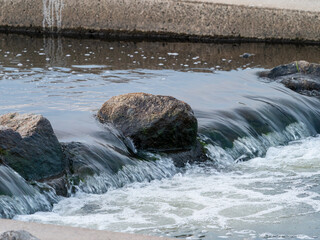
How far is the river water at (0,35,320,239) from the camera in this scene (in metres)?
6.33

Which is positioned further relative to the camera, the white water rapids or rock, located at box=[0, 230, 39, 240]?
the white water rapids

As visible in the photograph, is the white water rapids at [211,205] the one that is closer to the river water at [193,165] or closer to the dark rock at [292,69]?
the river water at [193,165]

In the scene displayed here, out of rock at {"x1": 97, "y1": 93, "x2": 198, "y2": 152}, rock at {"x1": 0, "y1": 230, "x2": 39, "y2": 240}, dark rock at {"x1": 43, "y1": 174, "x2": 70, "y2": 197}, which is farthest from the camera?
rock at {"x1": 97, "y1": 93, "x2": 198, "y2": 152}

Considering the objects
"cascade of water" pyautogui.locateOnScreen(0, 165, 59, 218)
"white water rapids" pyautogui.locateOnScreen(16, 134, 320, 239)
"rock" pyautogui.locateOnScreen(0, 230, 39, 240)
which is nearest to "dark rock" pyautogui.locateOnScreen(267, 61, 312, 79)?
"white water rapids" pyautogui.locateOnScreen(16, 134, 320, 239)

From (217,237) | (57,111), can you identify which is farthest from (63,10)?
(217,237)

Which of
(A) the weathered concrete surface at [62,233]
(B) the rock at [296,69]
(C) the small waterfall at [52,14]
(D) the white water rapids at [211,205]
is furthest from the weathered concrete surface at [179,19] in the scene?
(A) the weathered concrete surface at [62,233]

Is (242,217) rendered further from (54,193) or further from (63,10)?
(63,10)

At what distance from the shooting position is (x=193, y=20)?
20750 millimetres

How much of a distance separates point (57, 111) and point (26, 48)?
798cm

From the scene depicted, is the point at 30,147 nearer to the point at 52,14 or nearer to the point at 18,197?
the point at 18,197

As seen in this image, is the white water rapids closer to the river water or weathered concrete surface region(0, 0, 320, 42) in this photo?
the river water

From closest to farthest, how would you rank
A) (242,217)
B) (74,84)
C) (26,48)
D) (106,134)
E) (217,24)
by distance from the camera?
(242,217)
(106,134)
(74,84)
(26,48)
(217,24)

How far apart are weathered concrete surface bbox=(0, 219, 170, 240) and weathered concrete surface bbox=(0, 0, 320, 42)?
1650 centimetres

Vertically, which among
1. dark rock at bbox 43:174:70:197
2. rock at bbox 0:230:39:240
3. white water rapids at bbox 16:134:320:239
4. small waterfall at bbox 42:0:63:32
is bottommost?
white water rapids at bbox 16:134:320:239
